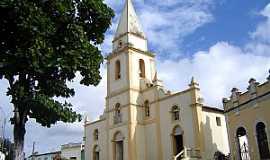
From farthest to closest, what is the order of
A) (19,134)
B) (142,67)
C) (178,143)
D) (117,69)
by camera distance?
(117,69) < (142,67) < (178,143) < (19,134)

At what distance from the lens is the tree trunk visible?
1592 cm

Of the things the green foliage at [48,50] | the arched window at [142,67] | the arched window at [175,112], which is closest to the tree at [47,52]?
the green foliage at [48,50]

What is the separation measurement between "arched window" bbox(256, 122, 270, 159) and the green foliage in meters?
10.6

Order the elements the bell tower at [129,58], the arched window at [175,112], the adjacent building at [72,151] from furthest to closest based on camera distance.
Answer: the adjacent building at [72,151]
the bell tower at [129,58]
the arched window at [175,112]

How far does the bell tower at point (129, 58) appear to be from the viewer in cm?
3797

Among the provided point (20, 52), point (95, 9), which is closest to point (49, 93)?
point (20, 52)

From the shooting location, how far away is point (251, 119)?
22.2m

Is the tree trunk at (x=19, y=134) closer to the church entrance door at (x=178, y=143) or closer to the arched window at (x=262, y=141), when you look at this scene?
the arched window at (x=262, y=141)

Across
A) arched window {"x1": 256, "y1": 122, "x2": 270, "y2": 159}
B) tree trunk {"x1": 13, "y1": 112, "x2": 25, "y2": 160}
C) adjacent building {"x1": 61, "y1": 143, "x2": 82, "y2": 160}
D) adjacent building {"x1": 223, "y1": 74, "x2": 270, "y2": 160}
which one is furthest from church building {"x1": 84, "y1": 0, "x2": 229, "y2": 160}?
tree trunk {"x1": 13, "y1": 112, "x2": 25, "y2": 160}

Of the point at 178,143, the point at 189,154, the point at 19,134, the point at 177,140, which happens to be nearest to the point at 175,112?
the point at 177,140

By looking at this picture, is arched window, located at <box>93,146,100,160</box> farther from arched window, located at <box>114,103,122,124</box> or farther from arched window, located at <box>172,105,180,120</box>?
arched window, located at <box>172,105,180,120</box>

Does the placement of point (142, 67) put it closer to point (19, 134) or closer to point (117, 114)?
point (117, 114)

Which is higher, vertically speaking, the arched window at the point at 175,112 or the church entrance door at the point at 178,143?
the arched window at the point at 175,112

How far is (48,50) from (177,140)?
68.2 feet
